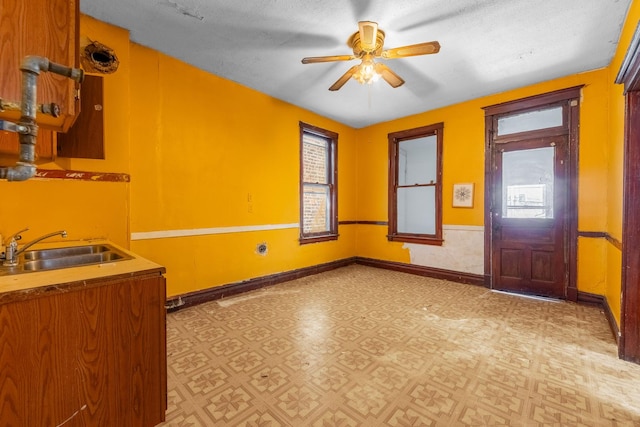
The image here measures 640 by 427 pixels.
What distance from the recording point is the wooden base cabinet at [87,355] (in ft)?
3.28

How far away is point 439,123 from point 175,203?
4222 millimetres

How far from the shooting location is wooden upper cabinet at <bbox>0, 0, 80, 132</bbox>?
3.66ft

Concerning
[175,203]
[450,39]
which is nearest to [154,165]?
[175,203]

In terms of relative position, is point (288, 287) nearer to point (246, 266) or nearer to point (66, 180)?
point (246, 266)

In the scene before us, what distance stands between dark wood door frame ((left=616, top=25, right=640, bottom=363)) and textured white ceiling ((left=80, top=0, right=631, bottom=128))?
0.87 m

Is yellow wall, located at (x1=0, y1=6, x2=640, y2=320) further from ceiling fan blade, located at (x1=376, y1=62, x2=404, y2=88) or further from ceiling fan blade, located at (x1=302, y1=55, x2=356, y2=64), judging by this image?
ceiling fan blade, located at (x1=376, y1=62, x2=404, y2=88)

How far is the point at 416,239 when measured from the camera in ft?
16.1

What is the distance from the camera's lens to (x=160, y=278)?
4.41 ft

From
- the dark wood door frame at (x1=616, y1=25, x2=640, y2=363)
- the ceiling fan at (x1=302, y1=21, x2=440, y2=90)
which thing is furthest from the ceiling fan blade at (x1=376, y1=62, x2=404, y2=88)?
the dark wood door frame at (x1=616, y1=25, x2=640, y2=363)

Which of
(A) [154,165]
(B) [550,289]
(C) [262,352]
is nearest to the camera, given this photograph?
(C) [262,352]

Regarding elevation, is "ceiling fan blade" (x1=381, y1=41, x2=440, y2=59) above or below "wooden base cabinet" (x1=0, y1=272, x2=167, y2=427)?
above

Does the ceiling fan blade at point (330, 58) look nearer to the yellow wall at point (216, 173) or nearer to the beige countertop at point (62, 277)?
the yellow wall at point (216, 173)

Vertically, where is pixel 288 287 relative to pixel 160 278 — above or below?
below

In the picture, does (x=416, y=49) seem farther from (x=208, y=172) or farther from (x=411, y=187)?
(x=411, y=187)
